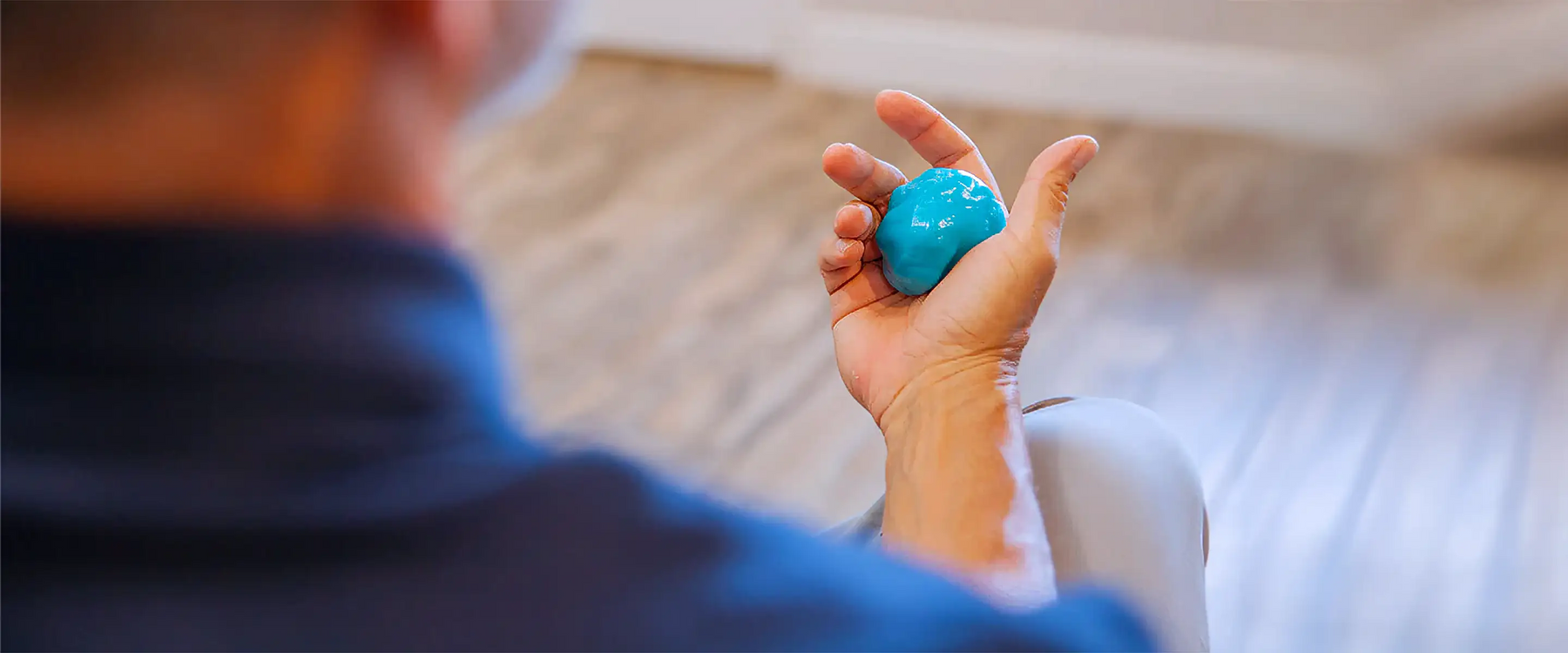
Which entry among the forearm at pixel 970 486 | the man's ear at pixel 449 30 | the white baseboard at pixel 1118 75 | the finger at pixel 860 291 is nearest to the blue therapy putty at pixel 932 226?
the finger at pixel 860 291

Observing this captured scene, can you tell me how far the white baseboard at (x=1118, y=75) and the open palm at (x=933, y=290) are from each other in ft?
4.80

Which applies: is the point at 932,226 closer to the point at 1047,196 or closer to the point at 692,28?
the point at 1047,196

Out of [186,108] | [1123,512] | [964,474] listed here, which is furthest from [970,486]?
[186,108]

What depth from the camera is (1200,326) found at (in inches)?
73.5

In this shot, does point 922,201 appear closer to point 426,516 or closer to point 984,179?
point 984,179

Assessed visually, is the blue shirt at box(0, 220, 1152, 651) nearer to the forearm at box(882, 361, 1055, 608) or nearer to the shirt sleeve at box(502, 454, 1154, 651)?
the shirt sleeve at box(502, 454, 1154, 651)

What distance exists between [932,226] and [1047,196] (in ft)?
0.31

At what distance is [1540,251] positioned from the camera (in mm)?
2053

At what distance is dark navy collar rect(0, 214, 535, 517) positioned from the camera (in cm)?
35

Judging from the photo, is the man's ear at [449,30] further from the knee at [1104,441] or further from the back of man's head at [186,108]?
the knee at [1104,441]

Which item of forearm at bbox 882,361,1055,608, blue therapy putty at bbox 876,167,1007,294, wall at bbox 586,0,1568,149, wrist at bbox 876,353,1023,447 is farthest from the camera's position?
wall at bbox 586,0,1568,149

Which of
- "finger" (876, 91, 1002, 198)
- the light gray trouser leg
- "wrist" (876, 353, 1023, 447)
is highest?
"finger" (876, 91, 1002, 198)

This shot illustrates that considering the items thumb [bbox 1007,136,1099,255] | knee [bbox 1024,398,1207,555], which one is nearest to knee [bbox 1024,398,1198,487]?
knee [bbox 1024,398,1207,555]

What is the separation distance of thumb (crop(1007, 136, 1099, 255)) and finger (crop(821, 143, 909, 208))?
132 mm
